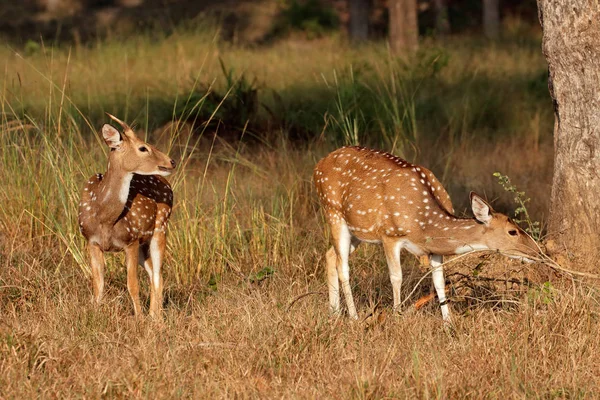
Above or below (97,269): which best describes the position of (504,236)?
above

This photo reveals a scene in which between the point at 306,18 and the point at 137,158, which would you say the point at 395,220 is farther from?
Result: the point at 306,18

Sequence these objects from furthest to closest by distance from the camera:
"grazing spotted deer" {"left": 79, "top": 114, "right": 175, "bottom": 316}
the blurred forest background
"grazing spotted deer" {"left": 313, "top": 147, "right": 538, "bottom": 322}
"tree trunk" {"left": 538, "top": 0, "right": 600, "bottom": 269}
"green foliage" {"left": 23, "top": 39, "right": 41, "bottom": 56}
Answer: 1. the blurred forest background
2. "green foliage" {"left": 23, "top": 39, "right": 41, "bottom": 56}
3. "tree trunk" {"left": 538, "top": 0, "right": 600, "bottom": 269}
4. "grazing spotted deer" {"left": 79, "top": 114, "right": 175, "bottom": 316}
5. "grazing spotted deer" {"left": 313, "top": 147, "right": 538, "bottom": 322}

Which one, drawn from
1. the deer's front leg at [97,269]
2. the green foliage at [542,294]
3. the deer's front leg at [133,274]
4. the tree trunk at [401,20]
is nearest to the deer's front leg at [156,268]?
the deer's front leg at [133,274]

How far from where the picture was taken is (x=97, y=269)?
22.1 feet


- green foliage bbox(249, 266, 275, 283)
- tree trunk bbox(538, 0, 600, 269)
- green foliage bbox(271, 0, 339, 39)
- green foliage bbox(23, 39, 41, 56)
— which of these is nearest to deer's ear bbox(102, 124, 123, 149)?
green foliage bbox(249, 266, 275, 283)

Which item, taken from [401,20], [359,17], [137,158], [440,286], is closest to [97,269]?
[137,158]

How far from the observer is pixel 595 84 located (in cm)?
689

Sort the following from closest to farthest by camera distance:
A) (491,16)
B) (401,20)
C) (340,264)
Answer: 1. (340,264)
2. (401,20)
3. (491,16)

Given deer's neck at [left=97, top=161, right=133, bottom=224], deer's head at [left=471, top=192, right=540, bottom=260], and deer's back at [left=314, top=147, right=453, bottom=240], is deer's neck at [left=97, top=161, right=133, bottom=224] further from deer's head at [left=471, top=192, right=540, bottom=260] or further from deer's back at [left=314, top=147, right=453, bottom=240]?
deer's head at [left=471, top=192, right=540, bottom=260]

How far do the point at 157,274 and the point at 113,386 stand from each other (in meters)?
1.81

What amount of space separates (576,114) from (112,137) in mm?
3135

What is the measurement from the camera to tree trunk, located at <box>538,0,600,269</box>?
684cm

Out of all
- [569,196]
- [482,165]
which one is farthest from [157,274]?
[482,165]

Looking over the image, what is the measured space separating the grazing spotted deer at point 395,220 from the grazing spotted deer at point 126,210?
1.23 m
